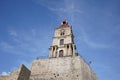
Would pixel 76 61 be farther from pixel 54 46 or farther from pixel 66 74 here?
pixel 54 46

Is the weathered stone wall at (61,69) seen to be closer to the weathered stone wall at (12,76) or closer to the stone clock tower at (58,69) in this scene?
the stone clock tower at (58,69)

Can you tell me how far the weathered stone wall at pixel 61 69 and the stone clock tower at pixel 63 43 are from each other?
3.77 meters

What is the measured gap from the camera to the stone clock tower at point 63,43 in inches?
1361

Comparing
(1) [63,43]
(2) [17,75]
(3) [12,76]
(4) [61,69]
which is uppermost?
(1) [63,43]

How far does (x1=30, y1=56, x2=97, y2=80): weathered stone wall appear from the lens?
89.9 feet

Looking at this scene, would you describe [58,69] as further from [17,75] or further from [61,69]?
[17,75]

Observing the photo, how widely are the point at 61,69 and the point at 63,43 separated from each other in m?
9.47

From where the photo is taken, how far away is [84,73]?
28016 mm

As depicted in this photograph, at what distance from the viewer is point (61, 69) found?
28.7 m

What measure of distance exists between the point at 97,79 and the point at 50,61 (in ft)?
40.8

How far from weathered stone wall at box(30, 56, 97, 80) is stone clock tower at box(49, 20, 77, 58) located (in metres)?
3.77

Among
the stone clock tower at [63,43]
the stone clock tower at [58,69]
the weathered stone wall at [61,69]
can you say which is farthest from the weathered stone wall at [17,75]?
the stone clock tower at [63,43]

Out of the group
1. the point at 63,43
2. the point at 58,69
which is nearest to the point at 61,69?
the point at 58,69

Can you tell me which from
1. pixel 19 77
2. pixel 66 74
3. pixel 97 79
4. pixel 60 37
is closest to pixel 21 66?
pixel 19 77
